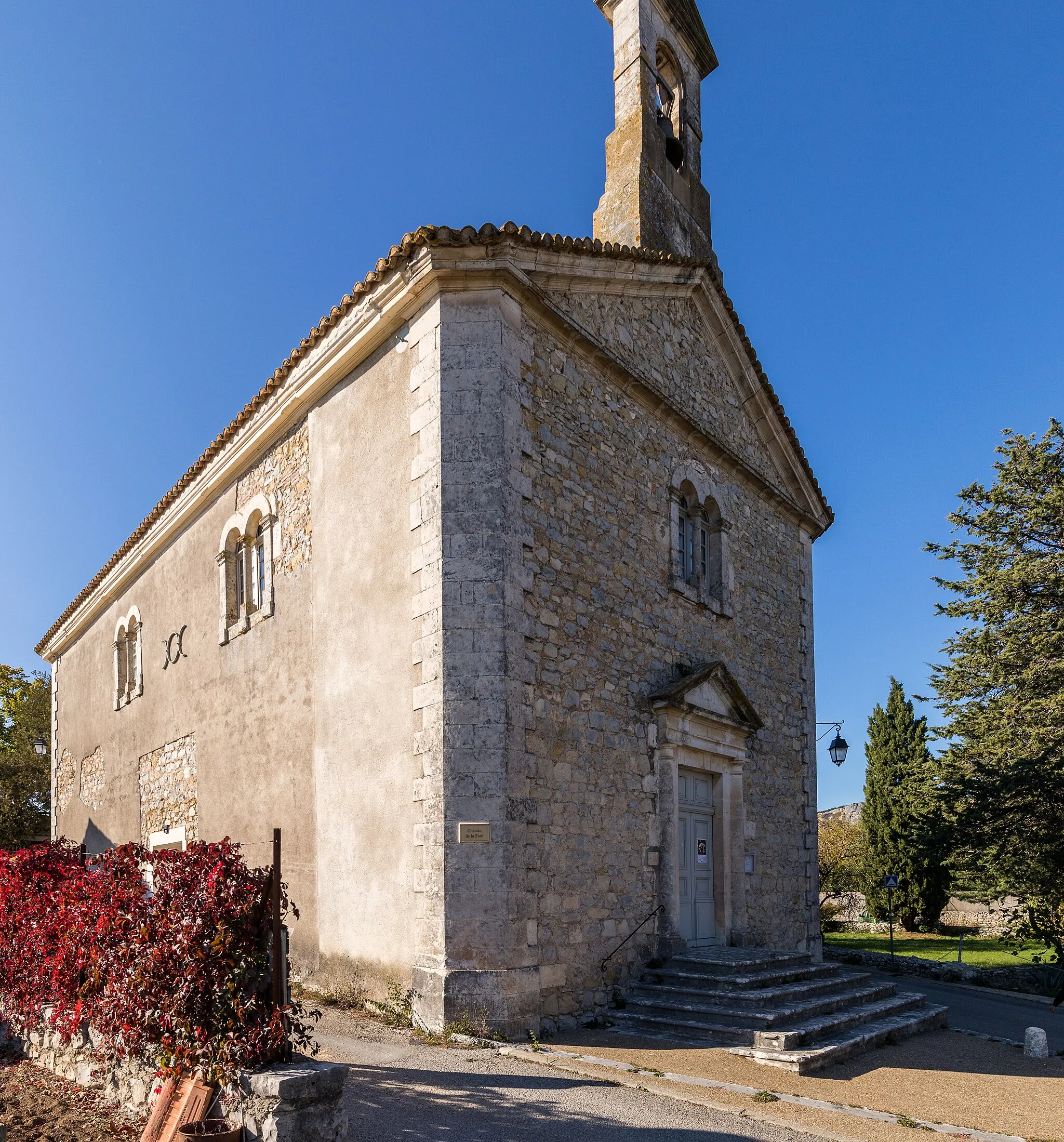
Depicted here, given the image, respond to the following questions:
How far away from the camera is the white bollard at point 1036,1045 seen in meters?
8.61

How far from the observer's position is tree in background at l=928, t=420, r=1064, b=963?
15859mm

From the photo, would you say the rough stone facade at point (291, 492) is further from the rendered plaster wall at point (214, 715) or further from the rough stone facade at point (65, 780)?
the rough stone facade at point (65, 780)

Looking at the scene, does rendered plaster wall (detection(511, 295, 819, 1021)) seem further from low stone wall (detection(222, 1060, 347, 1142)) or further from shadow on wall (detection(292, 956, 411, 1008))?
low stone wall (detection(222, 1060, 347, 1142))

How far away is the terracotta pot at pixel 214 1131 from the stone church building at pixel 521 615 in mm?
2910

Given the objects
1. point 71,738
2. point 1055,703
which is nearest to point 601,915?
point 1055,703

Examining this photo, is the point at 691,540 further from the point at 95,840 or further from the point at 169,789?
the point at 95,840

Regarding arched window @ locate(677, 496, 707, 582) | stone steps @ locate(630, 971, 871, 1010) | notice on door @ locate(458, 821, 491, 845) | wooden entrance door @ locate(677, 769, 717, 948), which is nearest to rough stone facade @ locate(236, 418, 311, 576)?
notice on door @ locate(458, 821, 491, 845)

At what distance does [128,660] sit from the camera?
1705 cm

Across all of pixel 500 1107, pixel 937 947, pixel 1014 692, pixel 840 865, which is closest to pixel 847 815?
pixel 840 865

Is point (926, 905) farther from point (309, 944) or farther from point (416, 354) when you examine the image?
point (416, 354)

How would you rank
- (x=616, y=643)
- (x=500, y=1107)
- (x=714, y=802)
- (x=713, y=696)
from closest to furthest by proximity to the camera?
(x=500, y=1107) → (x=616, y=643) → (x=713, y=696) → (x=714, y=802)

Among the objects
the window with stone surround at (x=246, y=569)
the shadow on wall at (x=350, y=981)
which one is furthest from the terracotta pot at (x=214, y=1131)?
the window with stone surround at (x=246, y=569)


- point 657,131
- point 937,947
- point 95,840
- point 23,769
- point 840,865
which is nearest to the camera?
point 657,131

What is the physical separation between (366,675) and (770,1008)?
4.71m
